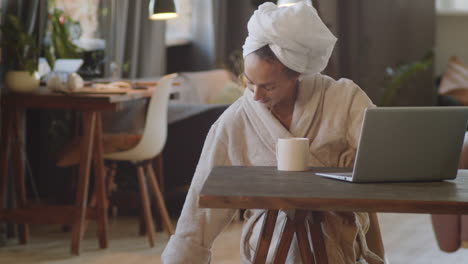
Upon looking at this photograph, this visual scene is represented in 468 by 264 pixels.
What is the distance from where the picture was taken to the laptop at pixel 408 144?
5.80 feet

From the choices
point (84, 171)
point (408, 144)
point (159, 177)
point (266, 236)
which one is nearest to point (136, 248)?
point (84, 171)

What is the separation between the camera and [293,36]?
2047 millimetres

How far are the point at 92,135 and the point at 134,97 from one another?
0.30 meters

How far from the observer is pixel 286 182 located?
1819 millimetres

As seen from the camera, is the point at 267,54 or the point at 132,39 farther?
the point at 132,39

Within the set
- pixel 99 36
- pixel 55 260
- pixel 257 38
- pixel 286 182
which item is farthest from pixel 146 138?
pixel 286 182

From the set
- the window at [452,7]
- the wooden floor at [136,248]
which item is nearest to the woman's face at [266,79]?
the wooden floor at [136,248]

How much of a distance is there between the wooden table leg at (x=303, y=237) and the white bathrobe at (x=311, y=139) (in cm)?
12

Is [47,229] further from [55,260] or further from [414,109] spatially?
[414,109]

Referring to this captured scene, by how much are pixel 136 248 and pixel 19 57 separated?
1161 mm

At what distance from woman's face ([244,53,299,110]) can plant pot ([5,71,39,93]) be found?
2144mm

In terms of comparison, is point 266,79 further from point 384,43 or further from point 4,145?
point 384,43

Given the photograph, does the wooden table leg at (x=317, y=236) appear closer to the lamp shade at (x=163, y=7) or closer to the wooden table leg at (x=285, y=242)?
the wooden table leg at (x=285, y=242)

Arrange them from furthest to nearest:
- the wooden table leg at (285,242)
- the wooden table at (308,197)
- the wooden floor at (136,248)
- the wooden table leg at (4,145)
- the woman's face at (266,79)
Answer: the wooden table leg at (4,145) → the wooden floor at (136,248) → the woman's face at (266,79) → the wooden table leg at (285,242) → the wooden table at (308,197)
